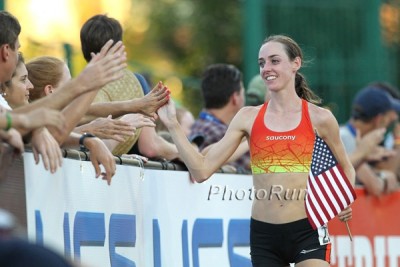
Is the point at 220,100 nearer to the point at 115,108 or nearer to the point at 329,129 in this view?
the point at 329,129

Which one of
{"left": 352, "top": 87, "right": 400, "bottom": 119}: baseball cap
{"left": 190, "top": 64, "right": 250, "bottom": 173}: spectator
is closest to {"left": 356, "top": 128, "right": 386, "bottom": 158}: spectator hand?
{"left": 352, "top": 87, "right": 400, "bottom": 119}: baseball cap

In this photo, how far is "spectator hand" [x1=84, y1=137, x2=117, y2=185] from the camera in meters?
6.80

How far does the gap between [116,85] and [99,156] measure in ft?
→ 5.61

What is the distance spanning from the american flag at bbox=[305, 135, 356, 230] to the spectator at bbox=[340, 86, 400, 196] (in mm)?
2859

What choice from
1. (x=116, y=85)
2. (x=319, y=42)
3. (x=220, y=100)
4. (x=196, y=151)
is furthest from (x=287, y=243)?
(x=319, y=42)

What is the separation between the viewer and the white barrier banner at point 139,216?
650cm

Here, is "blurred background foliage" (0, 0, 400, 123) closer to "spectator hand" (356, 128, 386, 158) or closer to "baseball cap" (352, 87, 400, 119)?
"baseball cap" (352, 87, 400, 119)

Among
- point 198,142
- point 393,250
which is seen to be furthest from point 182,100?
point 198,142

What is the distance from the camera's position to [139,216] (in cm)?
793

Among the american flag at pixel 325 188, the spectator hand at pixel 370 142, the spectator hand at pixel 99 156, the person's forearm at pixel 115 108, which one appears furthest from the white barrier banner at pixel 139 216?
the spectator hand at pixel 370 142

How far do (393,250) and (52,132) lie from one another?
619cm

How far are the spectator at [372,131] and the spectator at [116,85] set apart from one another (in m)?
3.38

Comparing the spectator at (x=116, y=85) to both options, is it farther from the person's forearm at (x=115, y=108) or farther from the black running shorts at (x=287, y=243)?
the black running shorts at (x=287, y=243)

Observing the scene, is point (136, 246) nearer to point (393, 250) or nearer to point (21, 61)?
point (21, 61)
